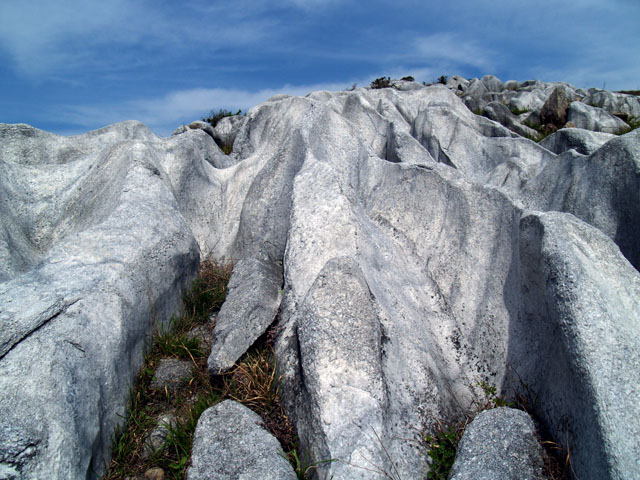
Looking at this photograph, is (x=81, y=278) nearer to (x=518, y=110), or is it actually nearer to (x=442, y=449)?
(x=442, y=449)

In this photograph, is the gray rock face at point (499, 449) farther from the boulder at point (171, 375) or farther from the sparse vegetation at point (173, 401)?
the boulder at point (171, 375)

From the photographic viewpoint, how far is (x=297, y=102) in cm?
880

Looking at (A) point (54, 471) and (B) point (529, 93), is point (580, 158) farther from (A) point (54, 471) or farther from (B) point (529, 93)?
(B) point (529, 93)

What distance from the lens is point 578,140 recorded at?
10.0 m

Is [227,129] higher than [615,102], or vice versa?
[615,102]

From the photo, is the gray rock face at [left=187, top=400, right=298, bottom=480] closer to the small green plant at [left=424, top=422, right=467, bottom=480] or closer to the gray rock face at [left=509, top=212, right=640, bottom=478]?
the small green plant at [left=424, top=422, right=467, bottom=480]

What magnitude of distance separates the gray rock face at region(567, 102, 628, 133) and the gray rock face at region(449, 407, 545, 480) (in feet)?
50.5

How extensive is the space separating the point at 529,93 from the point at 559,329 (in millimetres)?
24444

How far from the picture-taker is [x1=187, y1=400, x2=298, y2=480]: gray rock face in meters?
3.32

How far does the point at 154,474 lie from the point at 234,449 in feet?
2.14

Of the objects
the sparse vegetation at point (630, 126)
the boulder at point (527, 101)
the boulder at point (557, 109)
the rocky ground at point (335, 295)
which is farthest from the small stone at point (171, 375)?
the boulder at point (527, 101)

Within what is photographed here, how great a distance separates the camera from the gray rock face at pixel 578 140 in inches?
380

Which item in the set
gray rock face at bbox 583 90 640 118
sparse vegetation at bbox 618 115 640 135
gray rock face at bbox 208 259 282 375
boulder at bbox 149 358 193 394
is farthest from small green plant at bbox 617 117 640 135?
boulder at bbox 149 358 193 394

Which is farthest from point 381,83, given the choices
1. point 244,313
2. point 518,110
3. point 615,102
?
point 244,313
